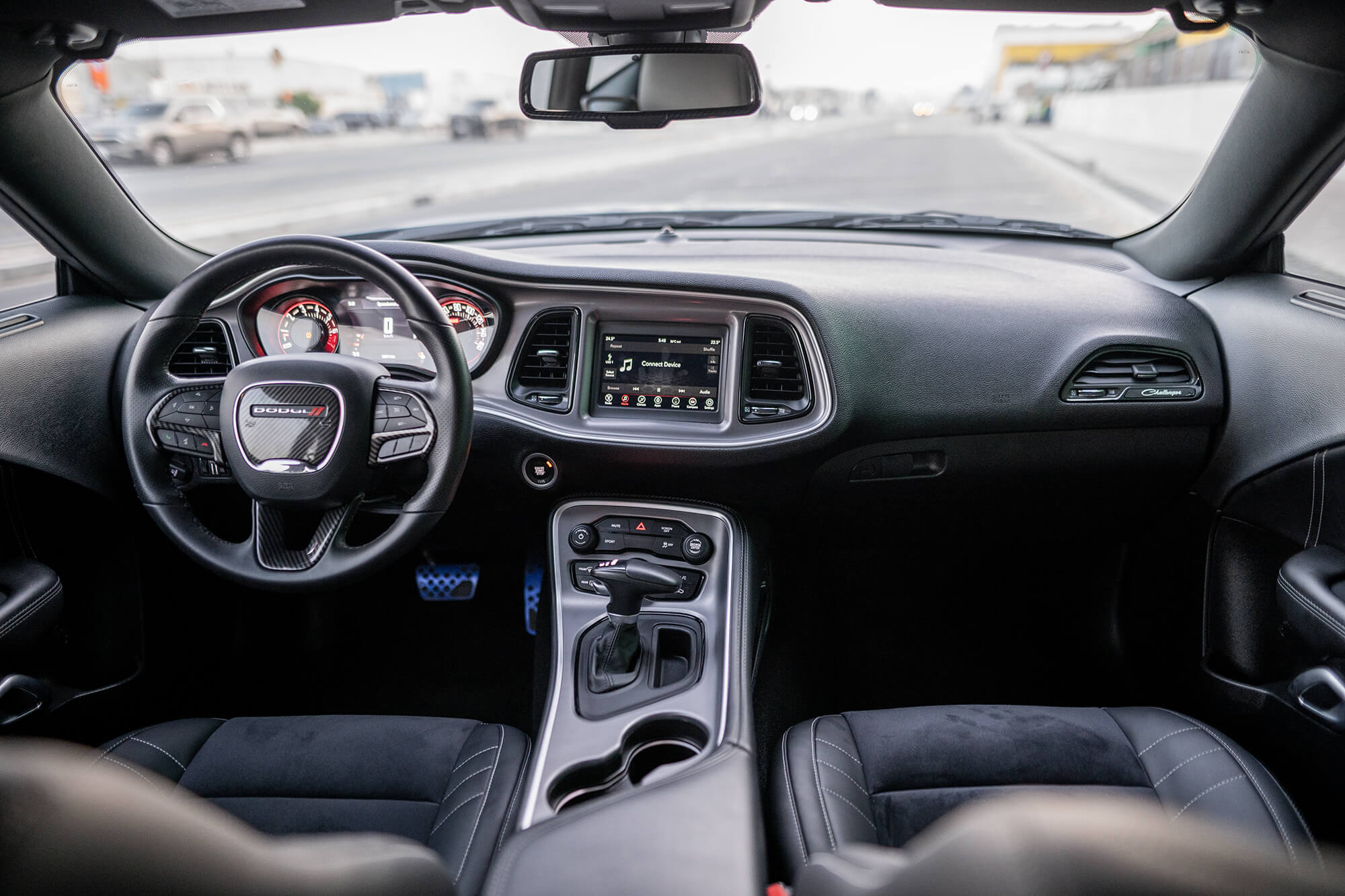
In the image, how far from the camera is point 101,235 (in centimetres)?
280

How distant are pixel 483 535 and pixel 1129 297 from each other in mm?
2068

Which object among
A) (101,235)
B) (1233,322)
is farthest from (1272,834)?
(101,235)

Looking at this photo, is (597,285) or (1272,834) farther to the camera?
(597,285)

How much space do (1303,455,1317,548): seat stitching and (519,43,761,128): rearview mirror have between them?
5.42ft

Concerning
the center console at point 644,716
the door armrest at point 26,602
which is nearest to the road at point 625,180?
the door armrest at point 26,602

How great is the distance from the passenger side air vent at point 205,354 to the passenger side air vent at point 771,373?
1.39 m

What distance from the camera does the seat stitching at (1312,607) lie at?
2.17 metres

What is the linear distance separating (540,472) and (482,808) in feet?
3.31

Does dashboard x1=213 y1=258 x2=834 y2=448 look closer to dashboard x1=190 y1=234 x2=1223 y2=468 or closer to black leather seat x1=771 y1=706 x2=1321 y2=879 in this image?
dashboard x1=190 y1=234 x2=1223 y2=468

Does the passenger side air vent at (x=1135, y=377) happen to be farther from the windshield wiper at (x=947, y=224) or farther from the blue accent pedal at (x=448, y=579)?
the blue accent pedal at (x=448, y=579)

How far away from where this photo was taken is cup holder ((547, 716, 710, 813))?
2.06 meters

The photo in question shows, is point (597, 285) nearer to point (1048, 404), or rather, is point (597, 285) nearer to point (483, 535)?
point (483, 535)

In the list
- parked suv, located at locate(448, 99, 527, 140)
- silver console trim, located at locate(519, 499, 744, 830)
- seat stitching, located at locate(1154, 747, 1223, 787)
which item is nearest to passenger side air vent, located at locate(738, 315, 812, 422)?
silver console trim, located at locate(519, 499, 744, 830)

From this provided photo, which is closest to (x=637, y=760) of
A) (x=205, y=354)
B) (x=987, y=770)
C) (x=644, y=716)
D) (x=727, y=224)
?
(x=644, y=716)
